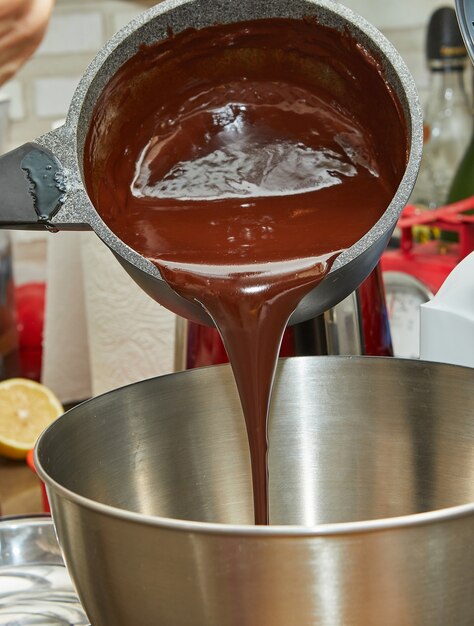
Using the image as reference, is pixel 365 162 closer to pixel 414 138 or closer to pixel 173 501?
pixel 414 138

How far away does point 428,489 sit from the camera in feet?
1.97

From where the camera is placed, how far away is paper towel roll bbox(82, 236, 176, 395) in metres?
0.96

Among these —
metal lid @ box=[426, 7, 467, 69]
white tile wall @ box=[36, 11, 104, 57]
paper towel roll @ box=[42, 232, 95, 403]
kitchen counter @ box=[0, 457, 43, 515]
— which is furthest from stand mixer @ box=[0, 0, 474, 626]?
white tile wall @ box=[36, 11, 104, 57]

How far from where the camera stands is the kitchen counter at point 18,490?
2.98 feet

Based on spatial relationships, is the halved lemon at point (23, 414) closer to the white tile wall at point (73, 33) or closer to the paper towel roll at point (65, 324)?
the paper towel roll at point (65, 324)

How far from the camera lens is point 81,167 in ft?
1.88

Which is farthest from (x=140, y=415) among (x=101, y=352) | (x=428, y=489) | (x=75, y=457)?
(x=101, y=352)

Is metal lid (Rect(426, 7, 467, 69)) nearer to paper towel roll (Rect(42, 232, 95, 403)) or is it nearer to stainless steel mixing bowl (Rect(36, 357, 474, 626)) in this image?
paper towel roll (Rect(42, 232, 95, 403))

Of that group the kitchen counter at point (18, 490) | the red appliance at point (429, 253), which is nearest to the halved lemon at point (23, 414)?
the kitchen counter at point (18, 490)

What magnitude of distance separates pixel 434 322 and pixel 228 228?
0.15 metres

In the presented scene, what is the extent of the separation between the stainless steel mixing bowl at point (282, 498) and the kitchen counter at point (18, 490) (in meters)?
0.33

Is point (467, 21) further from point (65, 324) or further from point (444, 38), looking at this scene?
point (444, 38)

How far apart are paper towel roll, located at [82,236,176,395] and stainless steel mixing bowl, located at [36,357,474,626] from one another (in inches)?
14.0

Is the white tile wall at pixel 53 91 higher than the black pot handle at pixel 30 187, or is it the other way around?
the white tile wall at pixel 53 91
